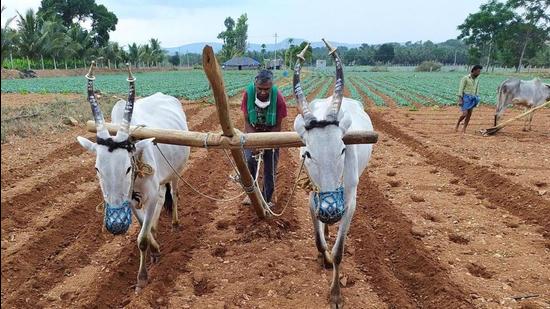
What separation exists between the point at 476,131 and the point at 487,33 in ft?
235

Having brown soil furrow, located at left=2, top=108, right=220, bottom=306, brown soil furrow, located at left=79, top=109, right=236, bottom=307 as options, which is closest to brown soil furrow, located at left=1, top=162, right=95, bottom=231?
brown soil furrow, located at left=2, top=108, right=220, bottom=306

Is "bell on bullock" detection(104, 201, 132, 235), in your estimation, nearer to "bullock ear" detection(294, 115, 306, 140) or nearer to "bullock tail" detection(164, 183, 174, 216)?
"bullock ear" detection(294, 115, 306, 140)

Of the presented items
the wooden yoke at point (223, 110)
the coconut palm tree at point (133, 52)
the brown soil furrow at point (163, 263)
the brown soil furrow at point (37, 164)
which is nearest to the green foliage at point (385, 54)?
the coconut palm tree at point (133, 52)

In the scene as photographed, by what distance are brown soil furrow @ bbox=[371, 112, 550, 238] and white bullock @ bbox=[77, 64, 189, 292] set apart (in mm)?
5289

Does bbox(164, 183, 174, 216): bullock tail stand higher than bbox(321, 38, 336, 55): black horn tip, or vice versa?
bbox(321, 38, 336, 55): black horn tip

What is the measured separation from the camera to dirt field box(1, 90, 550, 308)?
14.6 ft

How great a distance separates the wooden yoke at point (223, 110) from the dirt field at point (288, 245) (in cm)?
84

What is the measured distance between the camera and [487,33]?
246ft

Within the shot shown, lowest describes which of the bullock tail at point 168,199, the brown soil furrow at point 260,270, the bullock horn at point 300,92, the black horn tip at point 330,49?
the brown soil furrow at point 260,270

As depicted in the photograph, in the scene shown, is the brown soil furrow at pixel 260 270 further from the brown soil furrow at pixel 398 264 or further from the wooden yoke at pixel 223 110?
the wooden yoke at pixel 223 110

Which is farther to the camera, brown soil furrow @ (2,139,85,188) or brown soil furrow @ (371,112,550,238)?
brown soil furrow @ (2,139,85,188)

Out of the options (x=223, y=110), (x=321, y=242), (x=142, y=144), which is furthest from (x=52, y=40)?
(x=321, y=242)

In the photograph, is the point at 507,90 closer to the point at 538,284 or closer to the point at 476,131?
the point at 476,131

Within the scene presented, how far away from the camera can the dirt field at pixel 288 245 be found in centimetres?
446
